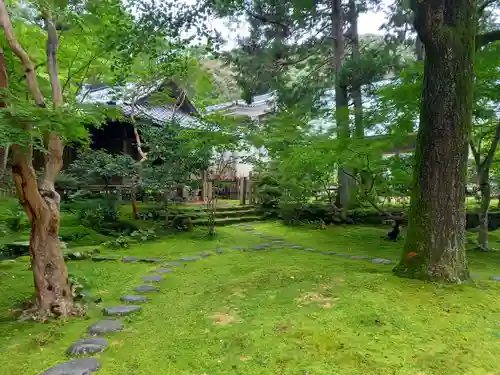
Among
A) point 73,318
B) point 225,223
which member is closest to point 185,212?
point 225,223

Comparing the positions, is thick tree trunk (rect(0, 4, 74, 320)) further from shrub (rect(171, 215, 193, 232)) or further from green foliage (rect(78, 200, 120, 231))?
shrub (rect(171, 215, 193, 232))

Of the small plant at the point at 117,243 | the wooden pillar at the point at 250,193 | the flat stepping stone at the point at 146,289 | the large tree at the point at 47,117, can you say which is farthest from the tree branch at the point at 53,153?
the wooden pillar at the point at 250,193

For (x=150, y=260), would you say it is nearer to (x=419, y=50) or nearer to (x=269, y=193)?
(x=269, y=193)

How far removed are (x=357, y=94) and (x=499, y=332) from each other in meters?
8.18

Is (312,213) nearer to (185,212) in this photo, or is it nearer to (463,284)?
(185,212)

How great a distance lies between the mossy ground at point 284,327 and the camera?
94.1 inches

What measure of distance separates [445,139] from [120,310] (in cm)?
371

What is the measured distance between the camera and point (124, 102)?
1191 centimetres

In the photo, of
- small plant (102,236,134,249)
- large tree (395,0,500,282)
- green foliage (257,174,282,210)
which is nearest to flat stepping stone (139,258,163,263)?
small plant (102,236,134,249)

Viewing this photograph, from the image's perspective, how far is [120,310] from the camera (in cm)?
350

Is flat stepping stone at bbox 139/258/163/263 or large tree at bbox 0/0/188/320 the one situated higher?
large tree at bbox 0/0/188/320

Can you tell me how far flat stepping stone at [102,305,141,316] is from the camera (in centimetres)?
345

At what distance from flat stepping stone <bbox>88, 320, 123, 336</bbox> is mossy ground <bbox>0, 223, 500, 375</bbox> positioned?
99mm

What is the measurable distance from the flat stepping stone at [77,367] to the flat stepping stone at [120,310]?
0.98 meters
